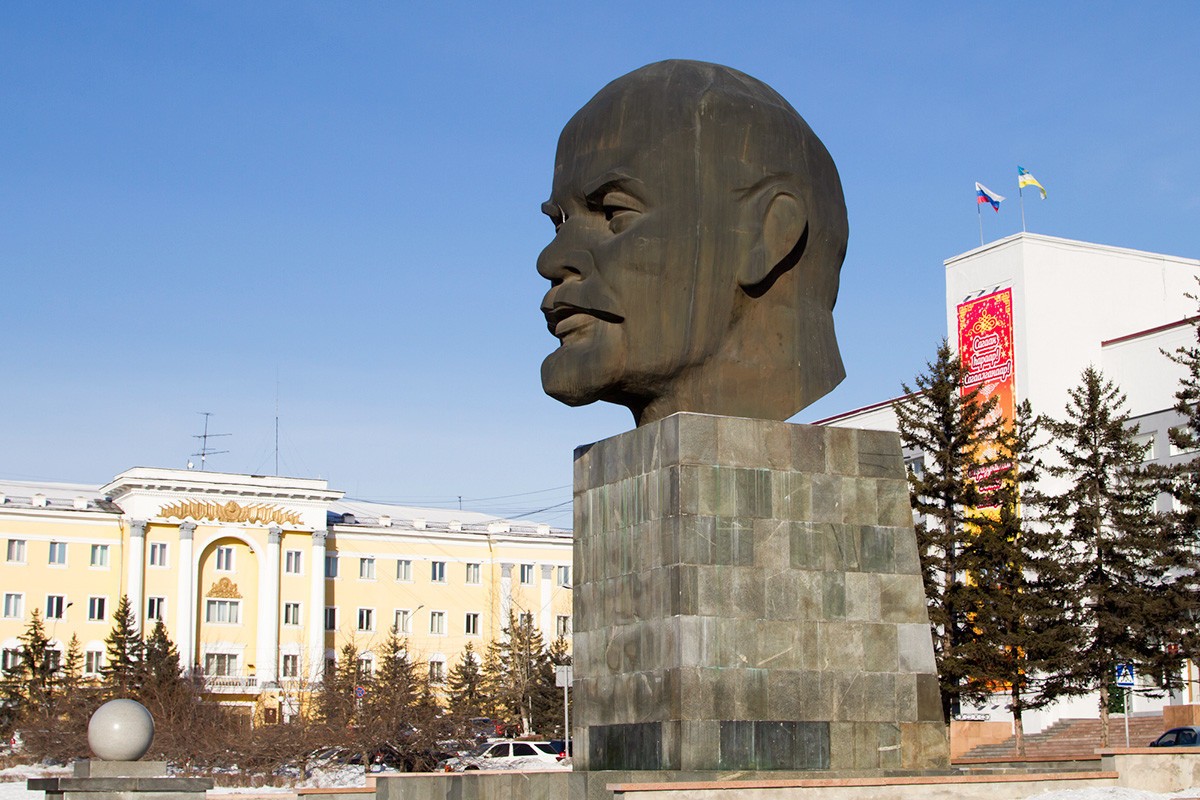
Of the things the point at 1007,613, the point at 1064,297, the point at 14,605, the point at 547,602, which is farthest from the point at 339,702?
the point at 547,602

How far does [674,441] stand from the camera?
11906 millimetres

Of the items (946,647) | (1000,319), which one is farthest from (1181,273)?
(946,647)

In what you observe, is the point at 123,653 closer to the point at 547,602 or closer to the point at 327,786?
the point at 547,602

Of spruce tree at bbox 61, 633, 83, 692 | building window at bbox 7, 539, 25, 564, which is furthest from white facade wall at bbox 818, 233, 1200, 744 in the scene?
building window at bbox 7, 539, 25, 564

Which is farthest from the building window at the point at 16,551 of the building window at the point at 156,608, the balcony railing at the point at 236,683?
the balcony railing at the point at 236,683

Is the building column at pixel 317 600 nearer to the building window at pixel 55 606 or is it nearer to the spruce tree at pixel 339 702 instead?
the building window at pixel 55 606

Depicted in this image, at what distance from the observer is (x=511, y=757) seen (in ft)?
109

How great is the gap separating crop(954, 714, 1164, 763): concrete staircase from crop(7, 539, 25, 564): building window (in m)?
39.1

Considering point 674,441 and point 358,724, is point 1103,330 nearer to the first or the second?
point 358,724

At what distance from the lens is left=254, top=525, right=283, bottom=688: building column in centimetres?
6106

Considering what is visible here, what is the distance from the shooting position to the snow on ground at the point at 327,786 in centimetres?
1121

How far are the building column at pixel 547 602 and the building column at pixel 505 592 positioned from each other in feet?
5.42

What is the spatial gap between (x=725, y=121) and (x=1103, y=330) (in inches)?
1507

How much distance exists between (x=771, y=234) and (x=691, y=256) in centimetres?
79
